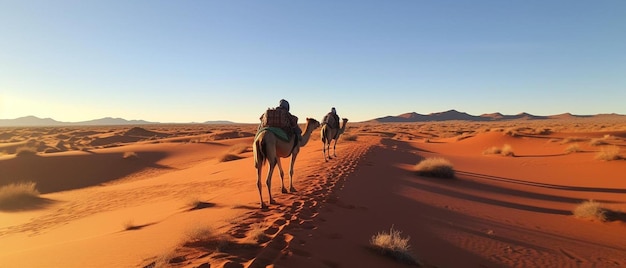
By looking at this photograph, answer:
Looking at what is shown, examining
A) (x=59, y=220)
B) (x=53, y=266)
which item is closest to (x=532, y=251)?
(x=53, y=266)

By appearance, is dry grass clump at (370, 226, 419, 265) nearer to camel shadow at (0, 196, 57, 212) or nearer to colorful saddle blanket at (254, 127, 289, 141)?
colorful saddle blanket at (254, 127, 289, 141)

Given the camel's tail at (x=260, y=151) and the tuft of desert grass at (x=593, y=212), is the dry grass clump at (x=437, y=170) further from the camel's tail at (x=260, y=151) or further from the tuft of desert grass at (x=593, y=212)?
the camel's tail at (x=260, y=151)

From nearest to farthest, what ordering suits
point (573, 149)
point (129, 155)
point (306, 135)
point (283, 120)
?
point (283, 120) < point (306, 135) < point (573, 149) < point (129, 155)

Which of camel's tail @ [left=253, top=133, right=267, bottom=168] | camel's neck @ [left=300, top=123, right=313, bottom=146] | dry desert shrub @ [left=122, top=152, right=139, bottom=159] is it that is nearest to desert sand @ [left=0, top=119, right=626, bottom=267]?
camel's tail @ [left=253, top=133, right=267, bottom=168]

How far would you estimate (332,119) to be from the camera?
63.1ft

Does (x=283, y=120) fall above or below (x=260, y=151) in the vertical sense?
above

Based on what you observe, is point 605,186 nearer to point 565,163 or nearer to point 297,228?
point 565,163

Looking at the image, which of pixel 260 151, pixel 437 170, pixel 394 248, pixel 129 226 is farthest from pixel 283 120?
pixel 437 170

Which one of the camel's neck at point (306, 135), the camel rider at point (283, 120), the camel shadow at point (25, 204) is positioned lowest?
the camel shadow at point (25, 204)

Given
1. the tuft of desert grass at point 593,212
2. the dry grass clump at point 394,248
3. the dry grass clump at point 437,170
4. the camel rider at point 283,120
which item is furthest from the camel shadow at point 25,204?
the tuft of desert grass at point 593,212

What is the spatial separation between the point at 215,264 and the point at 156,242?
1.98m

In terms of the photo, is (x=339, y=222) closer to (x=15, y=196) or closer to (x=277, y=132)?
(x=277, y=132)

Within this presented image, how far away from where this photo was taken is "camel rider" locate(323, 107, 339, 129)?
19078mm

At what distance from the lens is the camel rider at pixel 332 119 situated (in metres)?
19.1
